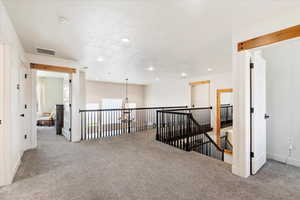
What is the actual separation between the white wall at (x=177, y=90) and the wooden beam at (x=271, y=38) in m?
3.86

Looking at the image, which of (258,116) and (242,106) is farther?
(258,116)

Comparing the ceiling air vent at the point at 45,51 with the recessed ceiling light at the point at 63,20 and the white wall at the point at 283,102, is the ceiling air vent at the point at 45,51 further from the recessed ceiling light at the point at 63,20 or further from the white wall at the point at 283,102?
the white wall at the point at 283,102

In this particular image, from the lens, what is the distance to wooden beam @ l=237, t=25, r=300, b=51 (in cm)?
179

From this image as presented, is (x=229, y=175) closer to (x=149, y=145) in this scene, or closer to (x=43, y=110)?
(x=149, y=145)

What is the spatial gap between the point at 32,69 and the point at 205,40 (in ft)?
14.4

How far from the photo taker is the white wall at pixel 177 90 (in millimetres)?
5938

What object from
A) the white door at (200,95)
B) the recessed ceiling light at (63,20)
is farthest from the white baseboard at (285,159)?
the recessed ceiling light at (63,20)

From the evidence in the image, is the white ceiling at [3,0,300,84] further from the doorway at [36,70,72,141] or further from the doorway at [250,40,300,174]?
the doorway at [36,70,72,141]

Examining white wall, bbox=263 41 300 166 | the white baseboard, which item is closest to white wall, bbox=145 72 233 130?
white wall, bbox=263 41 300 166

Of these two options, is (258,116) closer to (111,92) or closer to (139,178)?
(139,178)

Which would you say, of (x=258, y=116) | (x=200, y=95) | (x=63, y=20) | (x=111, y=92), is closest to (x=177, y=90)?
(x=200, y=95)

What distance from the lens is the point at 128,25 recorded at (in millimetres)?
2232

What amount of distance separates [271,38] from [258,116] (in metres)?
1.31

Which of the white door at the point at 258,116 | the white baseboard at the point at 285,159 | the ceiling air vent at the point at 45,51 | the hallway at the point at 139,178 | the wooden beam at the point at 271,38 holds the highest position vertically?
the ceiling air vent at the point at 45,51
